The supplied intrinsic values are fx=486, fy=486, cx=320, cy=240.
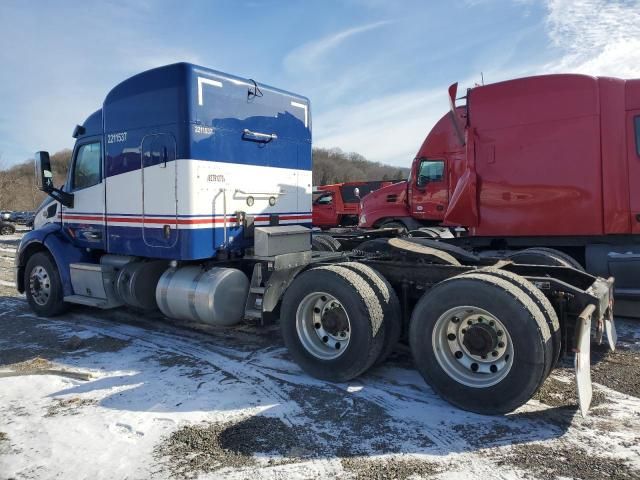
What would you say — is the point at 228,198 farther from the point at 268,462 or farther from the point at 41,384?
the point at 268,462

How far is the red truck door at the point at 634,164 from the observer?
6.70m

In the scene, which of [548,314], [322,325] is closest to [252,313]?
[322,325]

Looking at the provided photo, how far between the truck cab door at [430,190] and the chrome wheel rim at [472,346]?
7469 mm

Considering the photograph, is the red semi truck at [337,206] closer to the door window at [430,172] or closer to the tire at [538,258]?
the door window at [430,172]

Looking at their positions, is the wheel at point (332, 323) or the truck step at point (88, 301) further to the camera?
the truck step at point (88, 301)

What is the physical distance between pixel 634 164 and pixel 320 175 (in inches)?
2834

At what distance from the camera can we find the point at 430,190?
1148 centimetres

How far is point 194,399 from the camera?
4281 mm

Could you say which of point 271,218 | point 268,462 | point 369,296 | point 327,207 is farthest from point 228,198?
point 327,207

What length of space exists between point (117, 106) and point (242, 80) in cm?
175

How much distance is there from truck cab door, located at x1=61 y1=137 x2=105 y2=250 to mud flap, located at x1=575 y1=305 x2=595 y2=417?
615 cm

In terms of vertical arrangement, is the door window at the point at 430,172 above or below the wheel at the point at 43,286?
above

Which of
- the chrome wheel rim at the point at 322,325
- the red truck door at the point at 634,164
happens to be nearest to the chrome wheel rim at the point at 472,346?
the chrome wheel rim at the point at 322,325

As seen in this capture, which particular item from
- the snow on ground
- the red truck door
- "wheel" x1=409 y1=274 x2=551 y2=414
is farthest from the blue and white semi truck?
the red truck door
